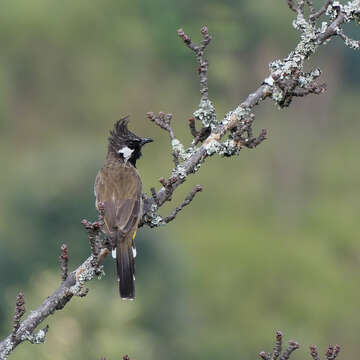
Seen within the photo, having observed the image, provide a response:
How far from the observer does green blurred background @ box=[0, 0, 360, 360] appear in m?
21.8

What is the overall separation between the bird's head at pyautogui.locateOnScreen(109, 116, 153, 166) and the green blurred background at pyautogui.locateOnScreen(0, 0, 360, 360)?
35.9 feet

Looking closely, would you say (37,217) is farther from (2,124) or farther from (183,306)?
(2,124)

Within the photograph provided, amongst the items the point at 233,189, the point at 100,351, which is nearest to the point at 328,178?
the point at 233,189

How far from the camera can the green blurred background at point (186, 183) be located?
21.8 m

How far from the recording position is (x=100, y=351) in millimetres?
19219

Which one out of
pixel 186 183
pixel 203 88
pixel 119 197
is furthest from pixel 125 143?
pixel 186 183

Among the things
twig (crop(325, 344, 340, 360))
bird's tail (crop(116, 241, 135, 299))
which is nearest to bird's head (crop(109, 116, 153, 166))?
bird's tail (crop(116, 241, 135, 299))

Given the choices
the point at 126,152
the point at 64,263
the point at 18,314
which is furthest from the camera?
the point at 126,152

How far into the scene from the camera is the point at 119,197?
303 inches

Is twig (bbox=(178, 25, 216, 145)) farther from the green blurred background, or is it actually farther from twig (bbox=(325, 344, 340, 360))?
the green blurred background

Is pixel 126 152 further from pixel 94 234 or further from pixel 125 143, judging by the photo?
pixel 94 234

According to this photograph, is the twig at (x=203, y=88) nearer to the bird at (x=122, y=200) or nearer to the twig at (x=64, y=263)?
the twig at (x=64, y=263)

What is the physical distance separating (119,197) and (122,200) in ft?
0.29

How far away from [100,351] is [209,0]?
642 inches
